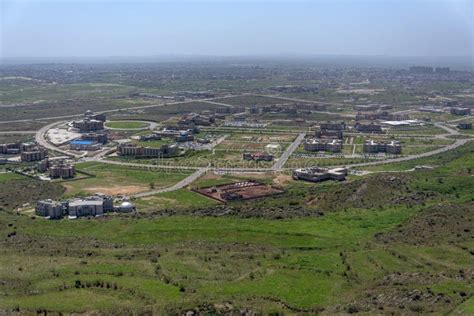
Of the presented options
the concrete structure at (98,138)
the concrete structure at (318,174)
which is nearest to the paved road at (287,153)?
the concrete structure at (318,174)

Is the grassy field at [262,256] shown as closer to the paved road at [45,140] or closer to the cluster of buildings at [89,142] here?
the paved road at [45,140]

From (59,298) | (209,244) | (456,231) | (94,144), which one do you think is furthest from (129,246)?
(94,144)

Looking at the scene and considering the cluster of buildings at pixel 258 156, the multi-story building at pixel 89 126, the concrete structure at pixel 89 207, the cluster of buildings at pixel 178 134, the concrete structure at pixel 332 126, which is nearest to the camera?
the concrete structure at pixel 89 207

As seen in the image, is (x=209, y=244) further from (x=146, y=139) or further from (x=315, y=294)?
(x=146, y=139)

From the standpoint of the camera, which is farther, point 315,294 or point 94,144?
point 94,144

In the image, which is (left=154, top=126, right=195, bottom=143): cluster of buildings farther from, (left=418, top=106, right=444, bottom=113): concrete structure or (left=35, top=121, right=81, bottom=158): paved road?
(left=418, top=106, right=444, bottom=113): concrete structure
